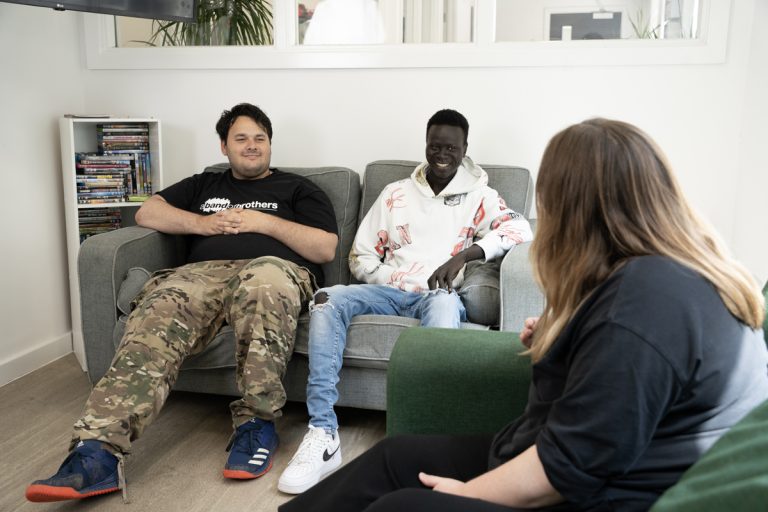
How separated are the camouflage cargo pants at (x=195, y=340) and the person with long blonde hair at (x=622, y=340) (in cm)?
124

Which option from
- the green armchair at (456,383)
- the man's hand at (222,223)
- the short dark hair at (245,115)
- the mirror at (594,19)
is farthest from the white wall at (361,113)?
the green armchair at (456,383)

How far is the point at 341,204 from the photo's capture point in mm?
3094

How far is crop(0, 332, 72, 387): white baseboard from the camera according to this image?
10.1 ft

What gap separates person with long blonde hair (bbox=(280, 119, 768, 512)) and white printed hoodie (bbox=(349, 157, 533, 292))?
1.52 metres

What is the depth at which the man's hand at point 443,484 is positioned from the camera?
4.00 feet

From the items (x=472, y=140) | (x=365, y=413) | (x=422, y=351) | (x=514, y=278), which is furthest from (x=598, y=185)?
(x=472, y=140)

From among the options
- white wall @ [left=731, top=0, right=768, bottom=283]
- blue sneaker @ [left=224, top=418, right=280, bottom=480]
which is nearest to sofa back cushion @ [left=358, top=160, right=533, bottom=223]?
white wall @ [left=731, top=0, right=768, bottom=283]

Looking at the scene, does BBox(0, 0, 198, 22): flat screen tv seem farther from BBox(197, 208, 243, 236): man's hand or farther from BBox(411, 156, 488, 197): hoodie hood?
BBox(411, 156, 488, 197): hoodie hood

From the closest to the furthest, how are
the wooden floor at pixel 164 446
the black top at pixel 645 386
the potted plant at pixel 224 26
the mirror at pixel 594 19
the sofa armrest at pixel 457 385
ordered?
the black top at pixel 645 386, the sofa armrest at pixel 457 385, the wooden floor at pixel 164 446, the mirror at pixel 594 19, the potted plant at pixel 224 26

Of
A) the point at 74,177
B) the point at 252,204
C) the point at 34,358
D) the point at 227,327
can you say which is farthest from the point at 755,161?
the point at 34,358

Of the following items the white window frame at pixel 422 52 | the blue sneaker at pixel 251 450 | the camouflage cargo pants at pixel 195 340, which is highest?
the white window frame at pixel 422 52

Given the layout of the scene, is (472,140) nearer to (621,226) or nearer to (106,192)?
(106,192)

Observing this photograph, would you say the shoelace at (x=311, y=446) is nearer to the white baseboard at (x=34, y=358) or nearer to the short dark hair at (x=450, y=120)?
the short dark hair at (x=450, y=120)

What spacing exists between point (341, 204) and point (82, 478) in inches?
56.6
